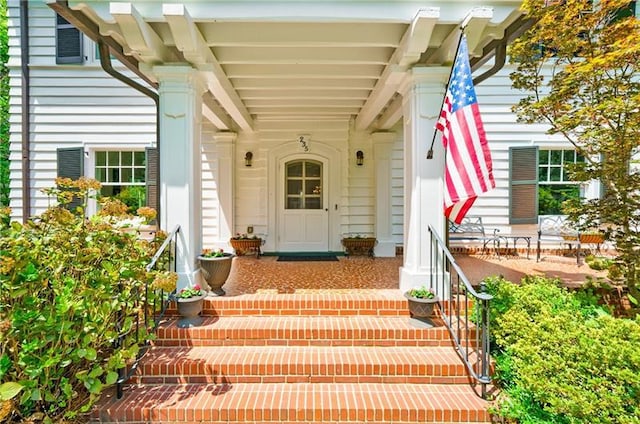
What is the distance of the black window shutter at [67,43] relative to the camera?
6.54 meters

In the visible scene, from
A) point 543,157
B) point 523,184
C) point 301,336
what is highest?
point 543,157

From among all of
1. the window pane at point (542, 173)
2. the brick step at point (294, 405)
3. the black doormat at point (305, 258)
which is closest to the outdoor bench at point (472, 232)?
the window pane at point (542, 173)

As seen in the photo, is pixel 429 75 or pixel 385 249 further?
pixel 385 249

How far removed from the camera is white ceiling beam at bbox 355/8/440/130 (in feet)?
10.1

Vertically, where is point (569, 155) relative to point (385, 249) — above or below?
above

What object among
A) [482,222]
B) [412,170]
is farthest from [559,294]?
[482,222]

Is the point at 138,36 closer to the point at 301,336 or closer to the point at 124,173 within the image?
the point at 301,336

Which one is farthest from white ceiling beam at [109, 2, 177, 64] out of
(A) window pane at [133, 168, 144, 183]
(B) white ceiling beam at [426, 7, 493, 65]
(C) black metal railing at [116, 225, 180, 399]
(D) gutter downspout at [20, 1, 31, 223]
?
(D) gutter downspout at [20, 1, 31, 223]

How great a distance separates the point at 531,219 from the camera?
6.48m

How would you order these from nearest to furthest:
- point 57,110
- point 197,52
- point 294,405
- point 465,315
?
point 294,405 < point 465,315 < point 197,52 < point 57,110

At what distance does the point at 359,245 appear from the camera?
6516 millimetres

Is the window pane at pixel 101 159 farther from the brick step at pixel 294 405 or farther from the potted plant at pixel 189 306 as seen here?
the brick step at pixel 294 405

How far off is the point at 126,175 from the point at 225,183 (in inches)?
76.6

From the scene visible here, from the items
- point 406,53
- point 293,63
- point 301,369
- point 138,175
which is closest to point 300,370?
point 301,369
